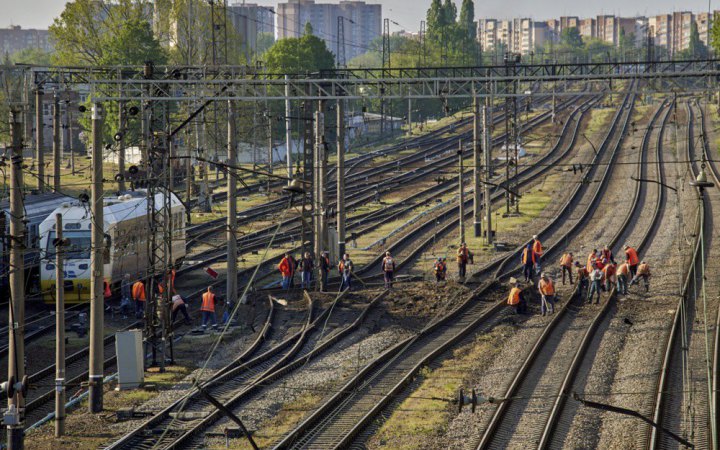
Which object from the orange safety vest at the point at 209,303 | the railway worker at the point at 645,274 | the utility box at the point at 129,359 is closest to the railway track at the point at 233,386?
the utility box at the point at 129,359

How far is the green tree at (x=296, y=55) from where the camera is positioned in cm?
8044

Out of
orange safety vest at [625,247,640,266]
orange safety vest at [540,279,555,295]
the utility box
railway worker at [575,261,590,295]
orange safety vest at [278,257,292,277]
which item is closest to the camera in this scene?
the utility box

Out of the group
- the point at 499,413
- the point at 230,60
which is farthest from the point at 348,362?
the point at 230,60

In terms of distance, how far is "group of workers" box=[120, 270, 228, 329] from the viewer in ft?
94.6

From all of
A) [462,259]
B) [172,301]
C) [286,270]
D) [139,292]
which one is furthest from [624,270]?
[139,292]

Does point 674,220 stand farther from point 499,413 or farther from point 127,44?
point 127,44

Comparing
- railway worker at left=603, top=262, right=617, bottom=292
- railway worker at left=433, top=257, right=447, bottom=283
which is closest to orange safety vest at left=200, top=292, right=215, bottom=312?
railway worker at left=433, top=257, right=447, bottom=283

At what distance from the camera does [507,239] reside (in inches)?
1778

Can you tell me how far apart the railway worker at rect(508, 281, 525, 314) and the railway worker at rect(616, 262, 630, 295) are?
139 inches

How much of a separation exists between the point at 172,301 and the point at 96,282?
670cm

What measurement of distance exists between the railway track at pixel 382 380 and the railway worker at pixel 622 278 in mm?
3500

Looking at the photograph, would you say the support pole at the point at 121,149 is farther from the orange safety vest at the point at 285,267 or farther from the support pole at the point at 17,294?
the support pole at the point at 17,294

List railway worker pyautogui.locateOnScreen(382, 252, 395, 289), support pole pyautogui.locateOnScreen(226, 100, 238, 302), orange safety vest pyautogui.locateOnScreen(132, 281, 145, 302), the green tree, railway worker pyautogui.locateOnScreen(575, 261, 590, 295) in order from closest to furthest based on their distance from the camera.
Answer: orange safety vest pyautogui.locateOnScreen(132, 281, 145, 302)
support pole pyautogui.locateOnScreen(226, 100, 238, 302)
railway worker pyautogui.locateOnScreen(575, 261, 590, 295)
railway worker pyautogui.locateOnScreen(382, 252, 395, 289)
the green tree

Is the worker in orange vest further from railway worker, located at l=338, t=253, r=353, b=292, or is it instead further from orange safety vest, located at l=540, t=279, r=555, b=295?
orange safety vest, located at l=540, t=279, r=555, b=295
